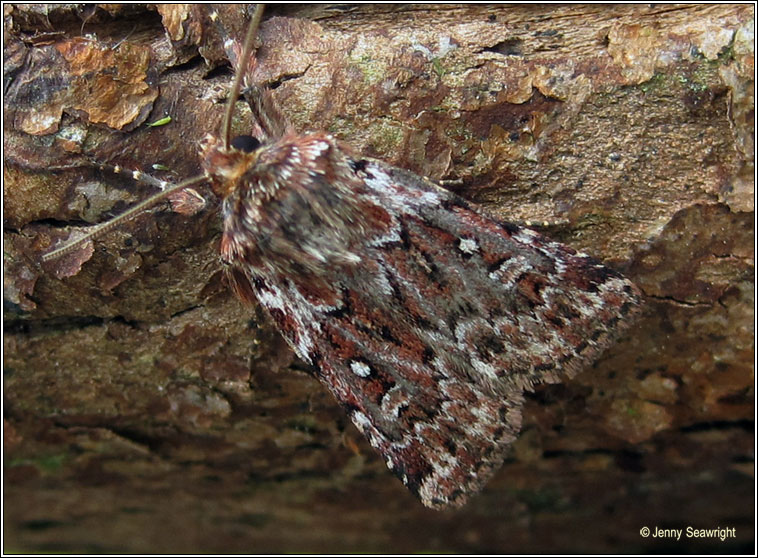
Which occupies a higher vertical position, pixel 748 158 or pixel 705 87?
pixel 705 87

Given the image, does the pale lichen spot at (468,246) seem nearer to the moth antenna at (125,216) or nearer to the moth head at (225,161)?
the moth head at (225,161)

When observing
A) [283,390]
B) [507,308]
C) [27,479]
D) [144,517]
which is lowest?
[144,517]

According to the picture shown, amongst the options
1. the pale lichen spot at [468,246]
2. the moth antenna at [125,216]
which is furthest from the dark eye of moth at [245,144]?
the pale lichen spot at [468,246]

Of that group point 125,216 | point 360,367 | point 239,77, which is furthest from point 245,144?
point 360,367

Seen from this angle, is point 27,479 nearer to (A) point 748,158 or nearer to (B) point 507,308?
(B) point 507,308

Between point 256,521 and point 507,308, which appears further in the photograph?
point 256,521

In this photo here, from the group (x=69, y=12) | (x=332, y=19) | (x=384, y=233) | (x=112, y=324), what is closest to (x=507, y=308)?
(x=384, y=233)

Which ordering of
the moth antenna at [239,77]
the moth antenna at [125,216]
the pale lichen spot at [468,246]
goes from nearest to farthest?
1. the moth antenna at [239,77]
2. the moth antenna at [125,216]
3. the pale lichen spot at [468,246]

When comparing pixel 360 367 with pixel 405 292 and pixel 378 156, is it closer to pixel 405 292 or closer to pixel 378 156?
pixel 405 292

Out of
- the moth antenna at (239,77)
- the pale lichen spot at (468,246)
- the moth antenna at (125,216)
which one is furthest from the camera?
the pale lichen spot at (468,246)
